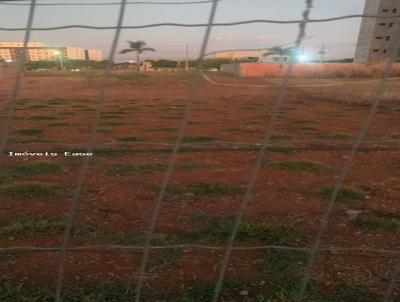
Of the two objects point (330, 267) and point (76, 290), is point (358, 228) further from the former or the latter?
point (76, 290)

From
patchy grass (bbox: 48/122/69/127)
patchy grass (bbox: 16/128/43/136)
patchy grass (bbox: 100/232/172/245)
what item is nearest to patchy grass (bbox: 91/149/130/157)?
patchy grass (bbox: 16/128/43/136)

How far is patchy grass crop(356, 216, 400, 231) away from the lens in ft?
10.0

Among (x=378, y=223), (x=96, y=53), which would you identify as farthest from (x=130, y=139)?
(x=378, y=223)

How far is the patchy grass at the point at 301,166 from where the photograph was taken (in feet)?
15.2

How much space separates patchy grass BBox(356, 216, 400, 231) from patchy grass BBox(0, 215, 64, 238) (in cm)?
224

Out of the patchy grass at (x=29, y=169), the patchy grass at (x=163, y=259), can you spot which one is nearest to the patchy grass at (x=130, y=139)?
the patchy grass at (x=29, y=169)

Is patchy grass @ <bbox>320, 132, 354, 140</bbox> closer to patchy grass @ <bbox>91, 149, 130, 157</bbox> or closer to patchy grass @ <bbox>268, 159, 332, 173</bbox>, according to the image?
patchy grass @ <bbox>268, 159, 332, 173</bbox>

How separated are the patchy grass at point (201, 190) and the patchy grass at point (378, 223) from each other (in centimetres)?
118

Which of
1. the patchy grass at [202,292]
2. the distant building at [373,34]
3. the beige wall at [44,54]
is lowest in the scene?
the patchy grass at [202,292]

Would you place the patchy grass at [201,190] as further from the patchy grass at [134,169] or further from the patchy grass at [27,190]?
the patchy grass at [27,190]

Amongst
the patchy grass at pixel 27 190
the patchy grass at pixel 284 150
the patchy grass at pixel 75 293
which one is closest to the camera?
the patchy grass at pixel 75 293

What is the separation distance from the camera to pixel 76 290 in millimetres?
2209

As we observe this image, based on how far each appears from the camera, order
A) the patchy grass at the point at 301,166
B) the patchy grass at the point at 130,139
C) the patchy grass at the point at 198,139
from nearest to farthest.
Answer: the patchy grass at the point at 301,166 → the patchy grass at the point at 198,139 → the patchy grass at the point at 130,139

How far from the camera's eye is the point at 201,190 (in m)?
3.88
